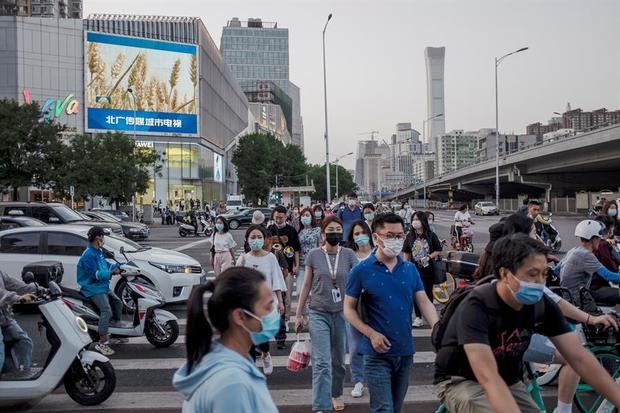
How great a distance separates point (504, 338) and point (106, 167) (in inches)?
1776

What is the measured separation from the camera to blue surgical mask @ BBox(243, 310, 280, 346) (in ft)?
7.53

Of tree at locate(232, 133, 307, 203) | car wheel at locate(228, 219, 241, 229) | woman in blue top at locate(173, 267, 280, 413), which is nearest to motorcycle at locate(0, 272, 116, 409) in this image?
woman in blue top at locate(173, 267, 280, 413)

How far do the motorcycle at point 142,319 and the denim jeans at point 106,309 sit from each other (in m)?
0.09

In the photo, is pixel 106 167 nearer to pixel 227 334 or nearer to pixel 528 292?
pixel 528 292

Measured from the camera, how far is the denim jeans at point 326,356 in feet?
18.2

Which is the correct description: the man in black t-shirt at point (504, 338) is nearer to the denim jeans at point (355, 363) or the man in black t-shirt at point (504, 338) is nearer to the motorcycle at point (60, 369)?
the denim jeans at point (355, 363)

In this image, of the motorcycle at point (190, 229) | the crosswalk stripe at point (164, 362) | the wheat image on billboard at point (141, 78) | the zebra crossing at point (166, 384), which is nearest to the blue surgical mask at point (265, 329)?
the zebra crossing at point (166, 384)

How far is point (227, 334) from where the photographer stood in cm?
228

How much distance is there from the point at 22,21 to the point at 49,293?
7134 centimetres

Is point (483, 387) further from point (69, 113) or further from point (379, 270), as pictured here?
point (69, 113)

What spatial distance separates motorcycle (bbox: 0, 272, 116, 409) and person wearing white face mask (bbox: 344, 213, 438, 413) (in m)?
2.93

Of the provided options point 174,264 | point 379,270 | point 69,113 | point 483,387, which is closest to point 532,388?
point 379,270

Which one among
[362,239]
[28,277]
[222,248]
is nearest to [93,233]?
[28,277]

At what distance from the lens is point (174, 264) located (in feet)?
38.6
